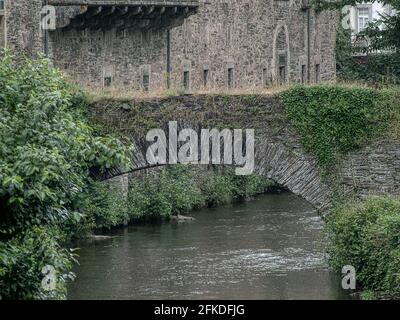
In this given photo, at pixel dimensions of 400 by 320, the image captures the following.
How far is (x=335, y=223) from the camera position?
28.0 metres

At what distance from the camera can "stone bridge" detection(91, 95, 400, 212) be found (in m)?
29.4

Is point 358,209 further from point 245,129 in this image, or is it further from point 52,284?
point 52,284

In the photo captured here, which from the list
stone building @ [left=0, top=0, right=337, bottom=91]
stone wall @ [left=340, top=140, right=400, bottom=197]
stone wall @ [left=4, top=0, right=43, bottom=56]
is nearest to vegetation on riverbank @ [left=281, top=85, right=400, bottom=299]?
stone wall @ [left=340, top=140, right=400, bottom=197]

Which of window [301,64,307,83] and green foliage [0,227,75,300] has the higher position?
window [301,64,307,83]

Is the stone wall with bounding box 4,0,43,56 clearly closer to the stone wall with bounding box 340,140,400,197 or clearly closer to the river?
the river

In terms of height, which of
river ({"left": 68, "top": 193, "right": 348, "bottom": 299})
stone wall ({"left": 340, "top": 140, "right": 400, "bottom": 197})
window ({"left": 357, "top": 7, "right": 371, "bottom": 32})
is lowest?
river ({"left": 68, "top": 193, "right": 348, "bottom": 299})

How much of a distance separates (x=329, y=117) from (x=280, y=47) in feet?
71.6

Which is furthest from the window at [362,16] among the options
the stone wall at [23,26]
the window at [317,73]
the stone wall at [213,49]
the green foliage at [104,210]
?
the stone wall at [23,26]

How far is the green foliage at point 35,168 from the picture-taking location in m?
20.0

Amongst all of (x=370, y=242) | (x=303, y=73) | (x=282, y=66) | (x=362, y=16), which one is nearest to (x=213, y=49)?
(x=282, y=66)

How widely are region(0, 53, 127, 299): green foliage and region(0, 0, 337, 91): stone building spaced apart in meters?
8.94

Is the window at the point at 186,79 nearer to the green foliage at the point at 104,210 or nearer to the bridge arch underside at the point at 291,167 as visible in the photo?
the green foliage at the point at 104,210

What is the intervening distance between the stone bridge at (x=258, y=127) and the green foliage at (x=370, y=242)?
2.16 ft

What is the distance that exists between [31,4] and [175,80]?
7.98m
